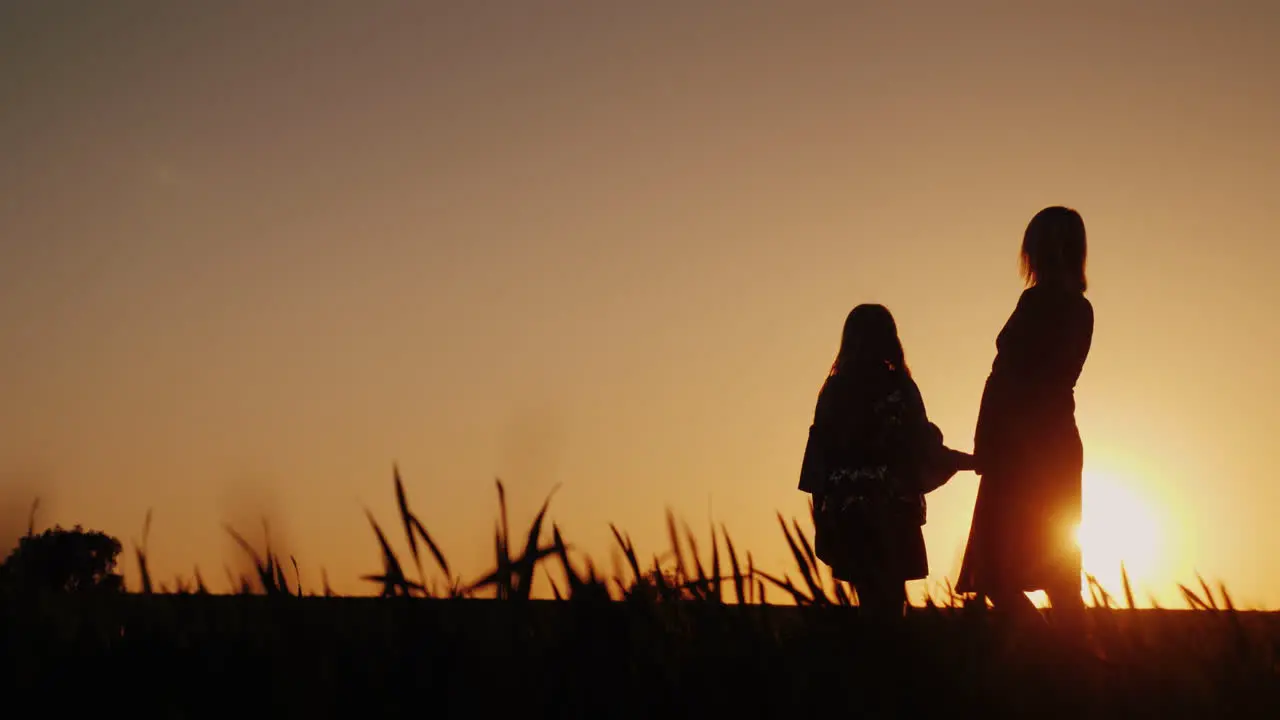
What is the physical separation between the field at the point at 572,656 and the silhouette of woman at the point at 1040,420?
4.32 metres

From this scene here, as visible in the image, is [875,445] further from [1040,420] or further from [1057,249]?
[1057,249]

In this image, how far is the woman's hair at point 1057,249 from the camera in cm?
645

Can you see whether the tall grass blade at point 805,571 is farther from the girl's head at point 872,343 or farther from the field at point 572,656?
the girl's head at point 872,343

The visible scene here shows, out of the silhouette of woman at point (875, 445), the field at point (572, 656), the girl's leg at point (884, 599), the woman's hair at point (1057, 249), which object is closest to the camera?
the field at point (572, 656)

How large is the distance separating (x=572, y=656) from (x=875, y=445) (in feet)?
18.0

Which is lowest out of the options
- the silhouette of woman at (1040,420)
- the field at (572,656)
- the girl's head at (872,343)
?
the field at (572,656)

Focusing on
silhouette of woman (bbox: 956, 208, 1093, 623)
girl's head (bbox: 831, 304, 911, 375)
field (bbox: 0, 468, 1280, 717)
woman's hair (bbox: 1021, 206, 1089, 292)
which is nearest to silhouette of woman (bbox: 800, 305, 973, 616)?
girl's head (bbox: 831, 304, 911, 375)

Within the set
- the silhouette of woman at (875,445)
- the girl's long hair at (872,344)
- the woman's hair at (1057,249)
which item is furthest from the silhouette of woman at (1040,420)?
the girl's long hair at (872,344)

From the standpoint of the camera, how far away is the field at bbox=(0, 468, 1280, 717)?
181cm

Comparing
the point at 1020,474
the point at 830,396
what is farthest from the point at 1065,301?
the point at 830,396

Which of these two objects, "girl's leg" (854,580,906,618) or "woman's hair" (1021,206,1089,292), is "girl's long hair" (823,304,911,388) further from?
"girl's leg" (854,580,906,618)

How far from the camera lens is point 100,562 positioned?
269 cm

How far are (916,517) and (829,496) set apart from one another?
47 centimetres

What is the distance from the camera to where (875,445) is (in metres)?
7.20
